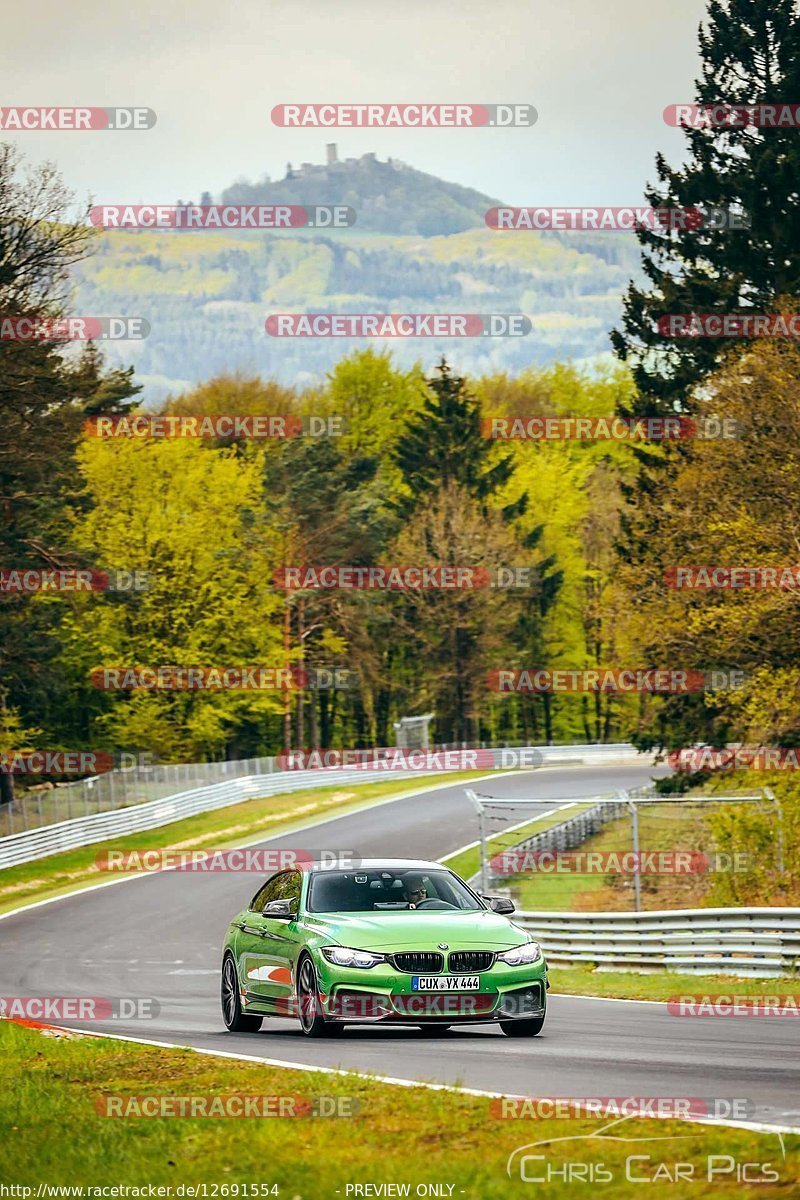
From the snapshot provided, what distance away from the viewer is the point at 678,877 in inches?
1580

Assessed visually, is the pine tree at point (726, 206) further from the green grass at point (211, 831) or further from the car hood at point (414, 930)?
the car hood at point (414, 930)

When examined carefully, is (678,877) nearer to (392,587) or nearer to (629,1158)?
(629,1158)

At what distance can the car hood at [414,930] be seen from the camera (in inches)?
538

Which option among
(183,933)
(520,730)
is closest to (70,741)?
(520,730)

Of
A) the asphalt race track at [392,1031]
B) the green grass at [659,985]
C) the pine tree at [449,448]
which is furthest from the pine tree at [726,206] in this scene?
the pine tree at [449,448]

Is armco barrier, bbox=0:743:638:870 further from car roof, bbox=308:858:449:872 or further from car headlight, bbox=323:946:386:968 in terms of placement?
car headlight, bbox=323:946:386:968

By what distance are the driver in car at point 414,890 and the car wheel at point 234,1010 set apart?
1793 mm

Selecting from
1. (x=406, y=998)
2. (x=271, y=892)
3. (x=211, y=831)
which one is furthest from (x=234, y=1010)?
(x=211, y=831)

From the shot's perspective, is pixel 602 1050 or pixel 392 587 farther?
pixel 392 587

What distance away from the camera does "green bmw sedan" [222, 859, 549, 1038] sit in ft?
44.4

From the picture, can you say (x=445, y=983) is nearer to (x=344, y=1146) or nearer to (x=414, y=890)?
(x=414, y=890)

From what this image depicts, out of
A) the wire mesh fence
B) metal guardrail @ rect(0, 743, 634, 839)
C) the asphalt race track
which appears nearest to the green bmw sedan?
the asphalt race track

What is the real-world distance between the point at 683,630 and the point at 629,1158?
26755 mm

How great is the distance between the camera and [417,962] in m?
13.5
